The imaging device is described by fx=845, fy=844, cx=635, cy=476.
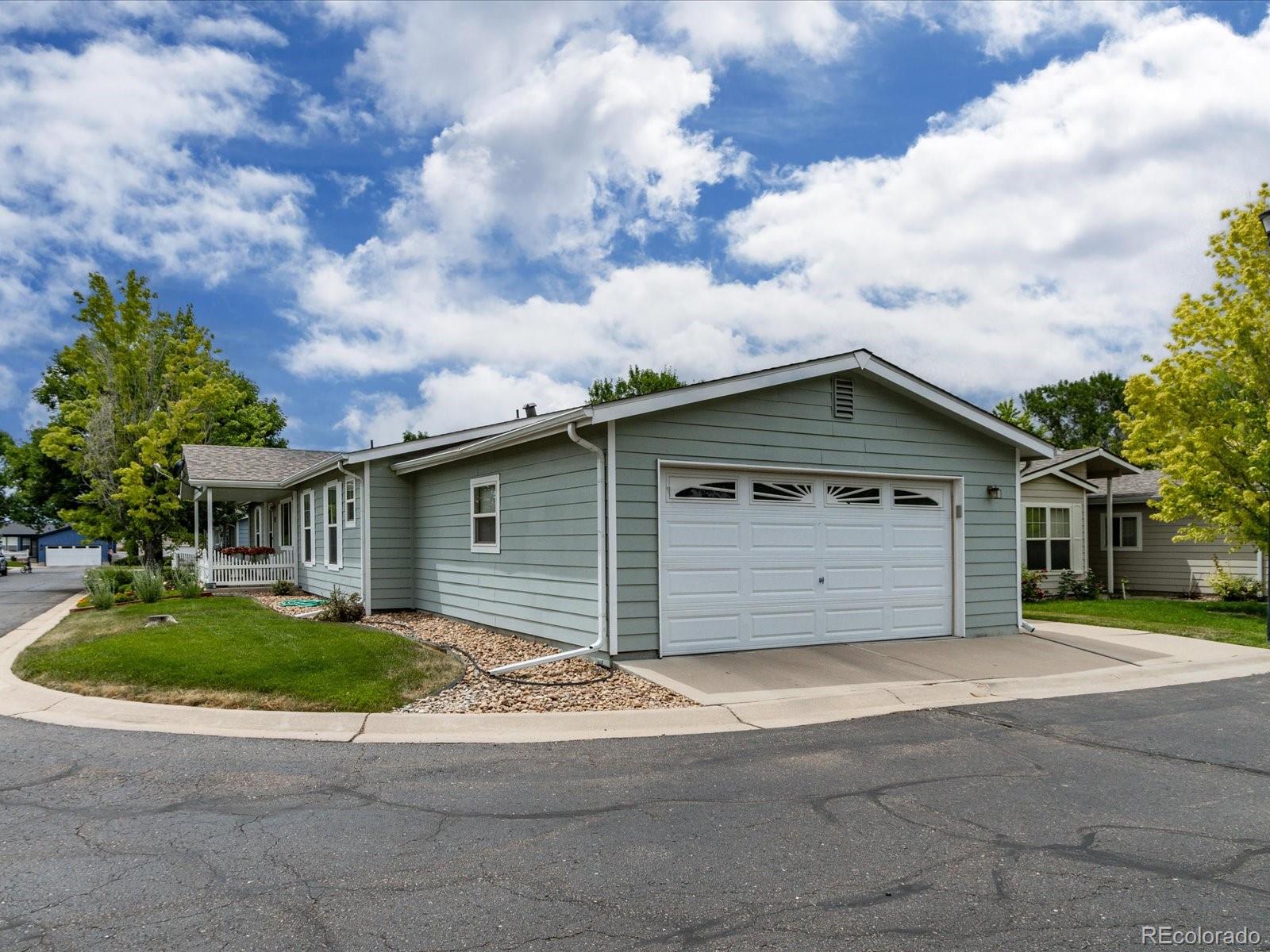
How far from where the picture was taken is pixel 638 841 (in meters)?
4.58

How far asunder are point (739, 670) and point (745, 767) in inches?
136

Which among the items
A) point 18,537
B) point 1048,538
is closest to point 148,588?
point 1048,538

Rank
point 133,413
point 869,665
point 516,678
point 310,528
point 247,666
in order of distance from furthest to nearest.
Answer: point 133,413
point 310,528
point 869,665
point 516,678
point 247,666

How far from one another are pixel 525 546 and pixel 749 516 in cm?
329

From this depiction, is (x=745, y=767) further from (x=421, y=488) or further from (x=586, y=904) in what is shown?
(x=421, y=488)

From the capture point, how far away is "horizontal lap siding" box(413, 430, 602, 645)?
10.4 meters

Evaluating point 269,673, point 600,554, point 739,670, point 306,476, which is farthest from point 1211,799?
point 306,476

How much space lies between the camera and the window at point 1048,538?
21.3 m

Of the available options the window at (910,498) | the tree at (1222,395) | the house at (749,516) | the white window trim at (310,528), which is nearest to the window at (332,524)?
the white window trim at (310,528)

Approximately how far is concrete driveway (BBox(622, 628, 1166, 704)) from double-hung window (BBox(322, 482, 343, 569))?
11.1 m

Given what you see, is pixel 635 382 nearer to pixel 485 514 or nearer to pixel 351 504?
pixel 351 504

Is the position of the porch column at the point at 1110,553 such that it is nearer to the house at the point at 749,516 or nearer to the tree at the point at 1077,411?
the house at the point at 749,516

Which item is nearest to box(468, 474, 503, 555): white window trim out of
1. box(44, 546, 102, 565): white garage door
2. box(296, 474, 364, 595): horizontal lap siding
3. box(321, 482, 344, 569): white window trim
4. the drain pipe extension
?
the drain pipe extension

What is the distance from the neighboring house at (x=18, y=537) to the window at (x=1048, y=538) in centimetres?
8328
